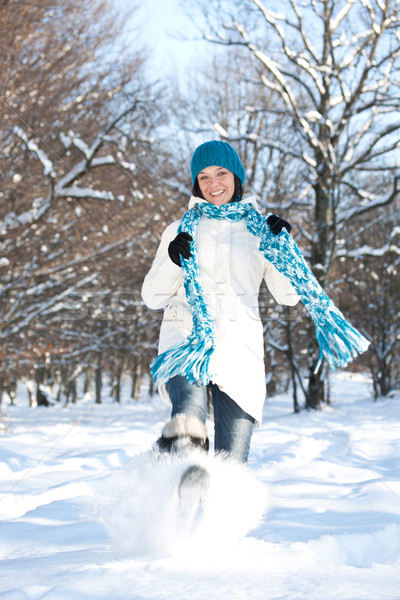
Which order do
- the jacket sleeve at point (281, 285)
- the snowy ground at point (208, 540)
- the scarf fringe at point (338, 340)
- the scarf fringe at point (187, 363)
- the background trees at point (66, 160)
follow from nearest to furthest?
the snowy ground at point (208, 540) < the scarf fringe at point (187, 363) < the scarf fringe at point (338, 340) < the jacket sleeve at point (281, 285) < the background trees at point (66, 160)

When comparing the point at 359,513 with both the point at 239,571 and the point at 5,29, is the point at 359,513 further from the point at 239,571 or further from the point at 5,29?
the point at 5,29

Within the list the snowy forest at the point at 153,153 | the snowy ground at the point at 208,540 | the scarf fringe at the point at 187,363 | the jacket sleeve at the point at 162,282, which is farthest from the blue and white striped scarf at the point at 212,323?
the snowy forest at the point at 153,153

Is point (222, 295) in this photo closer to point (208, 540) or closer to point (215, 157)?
point (215, 157)

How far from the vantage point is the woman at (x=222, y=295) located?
7.13 ft

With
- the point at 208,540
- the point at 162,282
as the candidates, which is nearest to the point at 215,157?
the point at 162,282

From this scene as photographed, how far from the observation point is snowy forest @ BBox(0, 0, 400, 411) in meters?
8.06

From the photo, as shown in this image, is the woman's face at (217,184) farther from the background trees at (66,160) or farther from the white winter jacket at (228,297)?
the background trees at (66,160)

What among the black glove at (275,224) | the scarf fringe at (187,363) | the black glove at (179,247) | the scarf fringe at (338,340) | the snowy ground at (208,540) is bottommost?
the snowy ground at (208,540)

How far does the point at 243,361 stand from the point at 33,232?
344 inches

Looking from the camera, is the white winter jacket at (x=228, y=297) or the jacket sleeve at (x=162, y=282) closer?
the white winter jacket at (x=228, y=297)

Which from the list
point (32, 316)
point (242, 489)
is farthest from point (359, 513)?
point (32, 316)

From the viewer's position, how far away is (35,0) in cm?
780

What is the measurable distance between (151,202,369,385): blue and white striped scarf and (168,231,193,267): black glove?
2 centimetres

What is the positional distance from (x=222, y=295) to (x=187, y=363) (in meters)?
0.39
